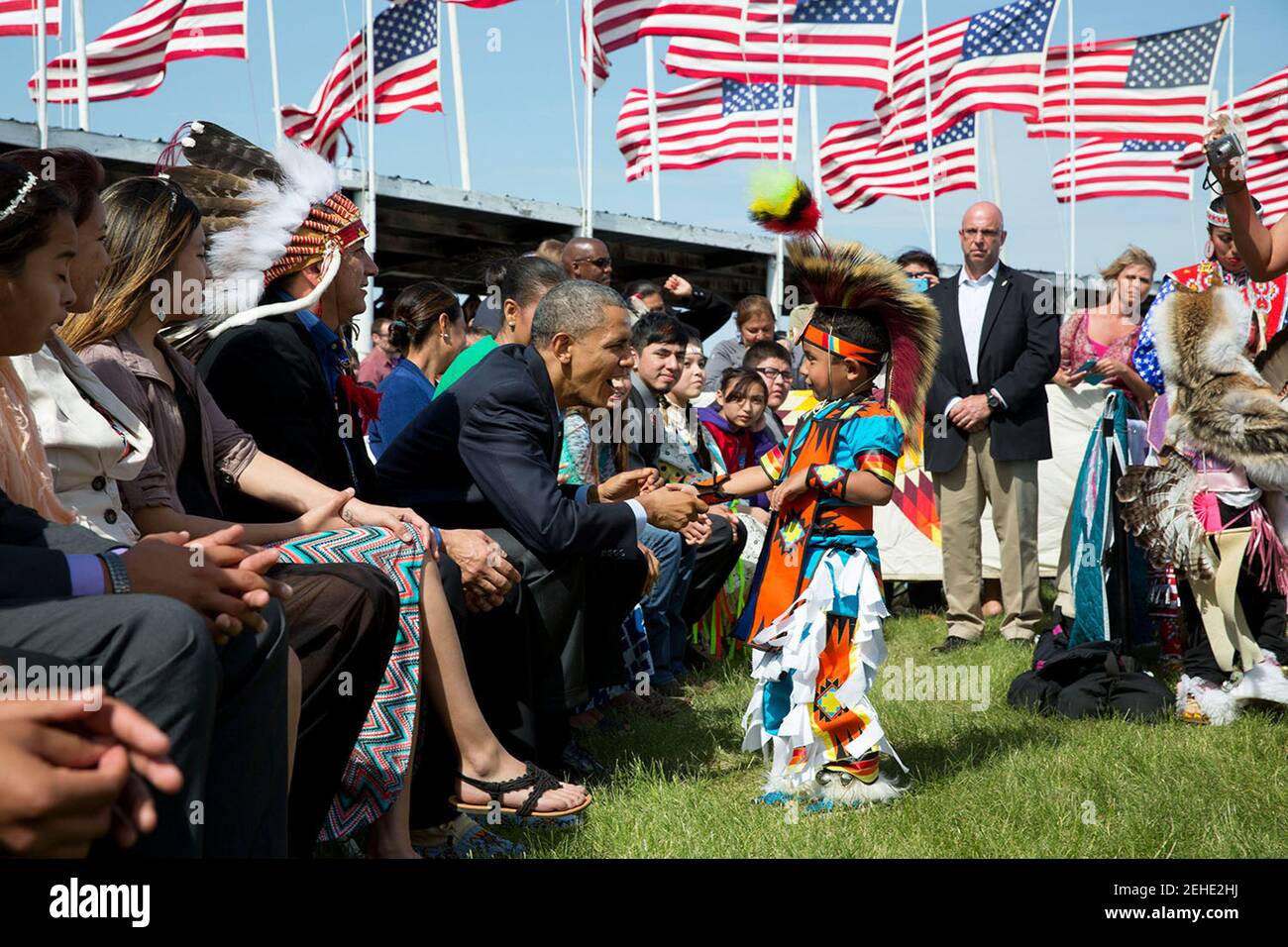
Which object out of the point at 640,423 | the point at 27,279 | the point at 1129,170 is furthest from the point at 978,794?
the point at 1129,170

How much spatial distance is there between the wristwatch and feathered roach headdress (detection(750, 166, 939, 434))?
9.56 feet

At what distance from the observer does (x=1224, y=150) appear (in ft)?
12.3

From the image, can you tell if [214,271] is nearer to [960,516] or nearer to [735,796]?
[735,796]

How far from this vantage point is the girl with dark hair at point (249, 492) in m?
3.13

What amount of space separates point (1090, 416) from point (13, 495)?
831 cm

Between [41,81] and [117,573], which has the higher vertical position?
[41,81]

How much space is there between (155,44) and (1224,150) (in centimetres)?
1215

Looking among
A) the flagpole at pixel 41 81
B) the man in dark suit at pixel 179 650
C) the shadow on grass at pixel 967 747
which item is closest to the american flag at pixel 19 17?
the flagpole at pixel 41 81

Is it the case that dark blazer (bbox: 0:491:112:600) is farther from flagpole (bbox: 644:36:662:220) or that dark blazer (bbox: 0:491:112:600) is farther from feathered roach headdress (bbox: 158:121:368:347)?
flagpole (bbox: 644:36:662:220)

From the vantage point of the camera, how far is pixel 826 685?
4.22 m

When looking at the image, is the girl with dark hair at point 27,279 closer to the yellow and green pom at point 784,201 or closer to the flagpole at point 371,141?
the yellow and green pom at point 784,201

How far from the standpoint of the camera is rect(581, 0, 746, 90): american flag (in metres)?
14.7

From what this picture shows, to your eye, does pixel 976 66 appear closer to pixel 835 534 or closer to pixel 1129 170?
pixel 1129 170
